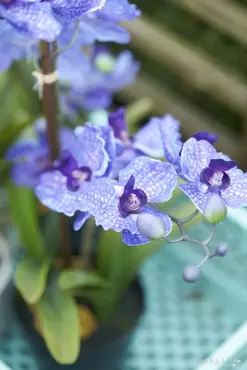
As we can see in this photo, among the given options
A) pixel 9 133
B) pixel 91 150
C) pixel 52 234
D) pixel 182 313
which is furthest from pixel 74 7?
pixel 182 313

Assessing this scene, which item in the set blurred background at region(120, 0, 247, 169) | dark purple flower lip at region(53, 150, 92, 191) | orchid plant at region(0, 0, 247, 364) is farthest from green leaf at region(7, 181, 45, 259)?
blurred background at region(120, 0, 247, 169)

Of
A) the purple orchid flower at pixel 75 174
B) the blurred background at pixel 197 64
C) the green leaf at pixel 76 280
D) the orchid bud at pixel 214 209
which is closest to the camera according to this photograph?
the orchid bud at pixel 214 209

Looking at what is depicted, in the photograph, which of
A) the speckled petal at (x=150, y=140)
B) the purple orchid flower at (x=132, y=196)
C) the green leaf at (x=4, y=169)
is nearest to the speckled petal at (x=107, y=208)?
the purple orchid flower at (x=132, y=196)

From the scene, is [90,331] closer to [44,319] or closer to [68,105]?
[44,319]

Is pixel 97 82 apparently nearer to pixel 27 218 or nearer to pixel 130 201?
pixel 27 218

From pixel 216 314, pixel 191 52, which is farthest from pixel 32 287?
pixel 191 52

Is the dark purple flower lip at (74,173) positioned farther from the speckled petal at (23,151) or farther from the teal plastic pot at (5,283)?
the teal plastic pot at (5,283)
